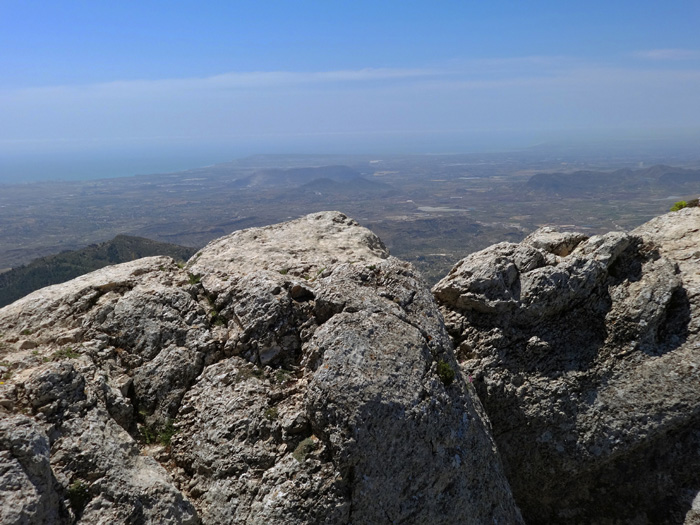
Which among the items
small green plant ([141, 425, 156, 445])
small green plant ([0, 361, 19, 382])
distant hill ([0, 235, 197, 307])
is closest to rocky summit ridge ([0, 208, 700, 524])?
small green plant ([141, 425, 156, 445])

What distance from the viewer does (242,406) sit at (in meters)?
11.9

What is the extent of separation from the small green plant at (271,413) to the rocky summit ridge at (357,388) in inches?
3.5

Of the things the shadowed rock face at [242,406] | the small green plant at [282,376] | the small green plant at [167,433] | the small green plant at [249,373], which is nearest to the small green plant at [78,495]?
the shadowed rock face at [242,406]

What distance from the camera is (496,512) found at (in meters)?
11.8

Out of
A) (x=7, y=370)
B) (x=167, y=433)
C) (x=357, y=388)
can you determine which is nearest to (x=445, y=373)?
(x=357, y=388)

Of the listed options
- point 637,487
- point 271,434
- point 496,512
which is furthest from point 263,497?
point 637,487

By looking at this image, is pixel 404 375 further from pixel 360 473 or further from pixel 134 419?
pixel 134 419

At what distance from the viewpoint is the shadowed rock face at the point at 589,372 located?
13.7 meters

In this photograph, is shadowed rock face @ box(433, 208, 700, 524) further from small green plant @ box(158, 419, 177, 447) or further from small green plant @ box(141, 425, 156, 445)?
small green plant @ box(141, 425, 156, 445)

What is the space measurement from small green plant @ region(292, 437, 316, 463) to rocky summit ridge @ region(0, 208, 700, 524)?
0.03 m

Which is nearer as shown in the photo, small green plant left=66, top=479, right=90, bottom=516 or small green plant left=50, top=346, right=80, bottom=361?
small green plant left=66, top=479, right=90, bottom=516

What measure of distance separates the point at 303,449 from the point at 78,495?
4793 millimetres

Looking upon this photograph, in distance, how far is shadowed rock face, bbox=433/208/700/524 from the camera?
13.7 meters

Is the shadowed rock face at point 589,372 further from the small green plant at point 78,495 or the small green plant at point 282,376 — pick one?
the small green plant at point 78,495
